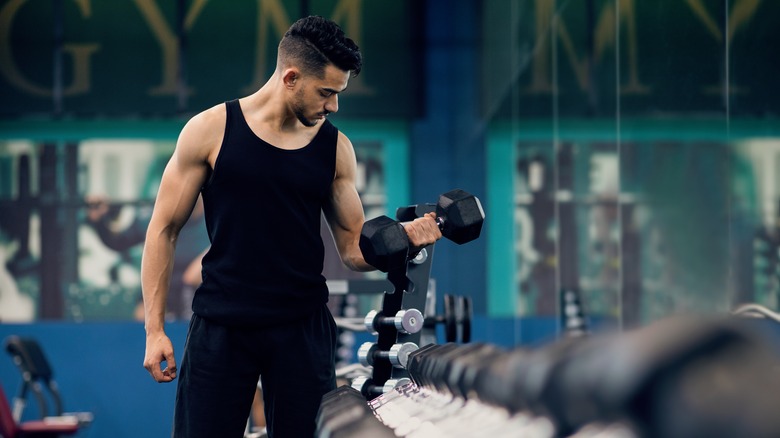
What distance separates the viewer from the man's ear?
2.21 metres

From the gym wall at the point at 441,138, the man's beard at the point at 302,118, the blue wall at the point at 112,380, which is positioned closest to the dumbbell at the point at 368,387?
the man's beard at the point at 302,118

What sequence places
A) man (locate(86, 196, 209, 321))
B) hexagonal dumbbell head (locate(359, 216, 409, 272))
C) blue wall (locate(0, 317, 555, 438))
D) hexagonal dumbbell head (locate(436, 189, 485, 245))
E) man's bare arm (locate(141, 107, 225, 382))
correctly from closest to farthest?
hexagonal dumbbell head (locate(359, 216, 409, 272)) < hexagonal dumbbell head (locate(436, 189, 485, 245)) < man's bare arm (locate(141, 107, 225, 382)) < blue wall (locate(0, 317, 555, 438)) < man (locate(86, 196, 209, 321))

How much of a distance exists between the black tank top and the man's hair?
180 mm

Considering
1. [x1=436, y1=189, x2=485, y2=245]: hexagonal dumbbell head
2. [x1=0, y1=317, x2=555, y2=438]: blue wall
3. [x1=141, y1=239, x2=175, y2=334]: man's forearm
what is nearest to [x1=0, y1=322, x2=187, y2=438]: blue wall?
[x1=0, y1=317, x2=555, y2=438]: blue wall

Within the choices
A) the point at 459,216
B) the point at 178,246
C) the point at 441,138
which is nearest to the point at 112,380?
the point at 178,246

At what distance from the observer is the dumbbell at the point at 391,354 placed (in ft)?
6.65

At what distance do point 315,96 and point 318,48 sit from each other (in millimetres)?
104

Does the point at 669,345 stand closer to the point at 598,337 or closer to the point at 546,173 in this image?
the point at 598,337

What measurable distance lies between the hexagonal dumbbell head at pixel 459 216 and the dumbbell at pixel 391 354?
281 mm

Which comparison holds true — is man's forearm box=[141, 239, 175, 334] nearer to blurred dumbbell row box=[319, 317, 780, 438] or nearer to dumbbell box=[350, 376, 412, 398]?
dumbbell box=[350, 376, 412, 398]

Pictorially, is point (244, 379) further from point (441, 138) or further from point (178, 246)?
point (178, 246)

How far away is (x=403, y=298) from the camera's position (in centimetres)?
215

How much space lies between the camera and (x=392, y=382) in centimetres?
195

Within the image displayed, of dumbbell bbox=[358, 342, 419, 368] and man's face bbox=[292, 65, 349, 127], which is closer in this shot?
dumbbell bbox=[358, 342, 419, 368]
